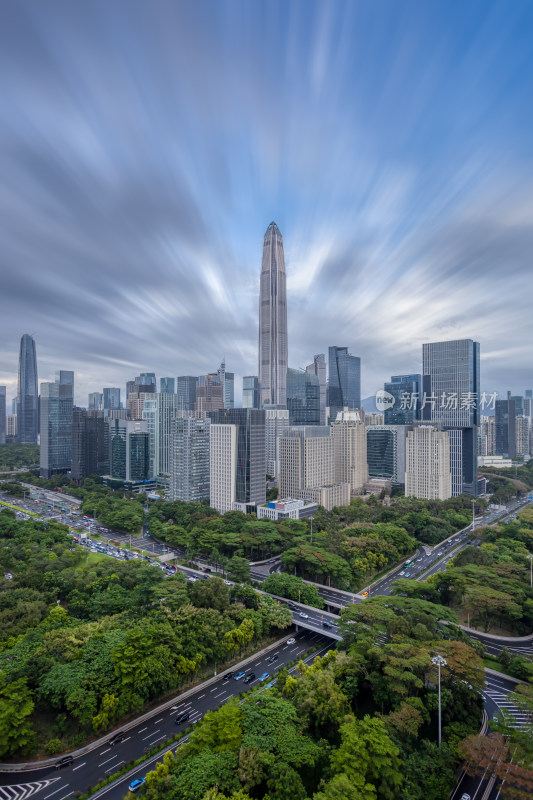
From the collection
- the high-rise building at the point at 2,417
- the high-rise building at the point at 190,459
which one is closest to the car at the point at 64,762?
the high-rise building at the point at 190,459

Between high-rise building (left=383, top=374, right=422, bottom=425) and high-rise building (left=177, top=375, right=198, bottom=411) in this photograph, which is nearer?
high-rise building (left=383, top=374, right=422, bottom=425)

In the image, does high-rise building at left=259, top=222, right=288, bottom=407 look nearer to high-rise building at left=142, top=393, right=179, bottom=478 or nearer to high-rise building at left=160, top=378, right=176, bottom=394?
high-rise building at left=160, top=378, right=176, bottom=394

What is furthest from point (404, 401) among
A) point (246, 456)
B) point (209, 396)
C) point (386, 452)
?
point (209, 396)

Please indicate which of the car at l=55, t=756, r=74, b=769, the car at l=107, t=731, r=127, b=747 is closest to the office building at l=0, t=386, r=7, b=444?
the car at l=107, t=731, r=127, b=747

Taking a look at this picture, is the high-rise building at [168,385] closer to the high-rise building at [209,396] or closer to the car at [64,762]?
the high-rise building at [209,396]

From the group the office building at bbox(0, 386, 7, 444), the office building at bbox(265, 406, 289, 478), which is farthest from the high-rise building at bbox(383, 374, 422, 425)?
the office building at bbox(0, 386, 7, 444)

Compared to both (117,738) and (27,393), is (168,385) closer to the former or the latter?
(27,393)

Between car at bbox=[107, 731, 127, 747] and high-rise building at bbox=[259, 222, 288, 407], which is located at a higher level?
high-rise building at bbox=[259, 222, 288, 407]

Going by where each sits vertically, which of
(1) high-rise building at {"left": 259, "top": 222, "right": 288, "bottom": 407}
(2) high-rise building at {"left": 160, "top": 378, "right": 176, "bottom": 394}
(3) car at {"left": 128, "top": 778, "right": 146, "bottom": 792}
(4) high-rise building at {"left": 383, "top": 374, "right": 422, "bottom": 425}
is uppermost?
(1) high-rise building at {"left": 259, "top": 222, "right": 288, "bottom": 407}

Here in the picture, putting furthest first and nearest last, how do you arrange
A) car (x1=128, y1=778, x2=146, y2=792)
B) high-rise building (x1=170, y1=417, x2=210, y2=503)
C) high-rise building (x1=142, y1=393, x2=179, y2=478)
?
1. high-rise building (x1=142, y1=393, x2=179, y2=478)
2. high-rise building (x1=170, y1=417, x2=210, y2=503)
3. car (x1=128, y1=778, x2=146, y2=792)

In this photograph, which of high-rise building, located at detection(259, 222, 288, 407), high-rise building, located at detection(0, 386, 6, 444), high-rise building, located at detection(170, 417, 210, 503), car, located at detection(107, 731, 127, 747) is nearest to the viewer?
car, located at detection(107, 731, 127, 747)
